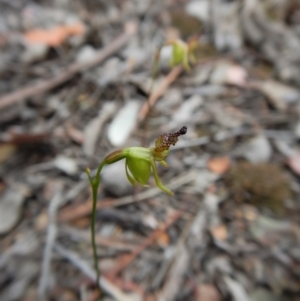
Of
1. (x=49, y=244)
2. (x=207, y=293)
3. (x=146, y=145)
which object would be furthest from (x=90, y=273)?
(x=146, y=145)

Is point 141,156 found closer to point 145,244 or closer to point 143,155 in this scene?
point 143,155

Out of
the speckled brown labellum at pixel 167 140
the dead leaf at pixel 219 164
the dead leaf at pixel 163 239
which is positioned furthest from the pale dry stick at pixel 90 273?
the dead leaf at pixel 219 164

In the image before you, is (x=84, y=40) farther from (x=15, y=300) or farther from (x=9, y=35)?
(x=15, y=300)

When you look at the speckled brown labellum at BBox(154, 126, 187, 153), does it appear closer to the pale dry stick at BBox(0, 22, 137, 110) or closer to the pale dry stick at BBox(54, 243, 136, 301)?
the pale dry stick at BBox(54, 243, 136, 301)

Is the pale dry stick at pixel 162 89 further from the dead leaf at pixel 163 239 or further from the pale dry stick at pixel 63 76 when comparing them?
the dead leaf at pixel 163 239

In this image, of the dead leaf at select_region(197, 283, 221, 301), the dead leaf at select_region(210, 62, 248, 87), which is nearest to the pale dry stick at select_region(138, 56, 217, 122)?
the dead leaf at select_region(210, 62, 248, 87)

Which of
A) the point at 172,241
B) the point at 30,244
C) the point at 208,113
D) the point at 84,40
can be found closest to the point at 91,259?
the point at 30,244
